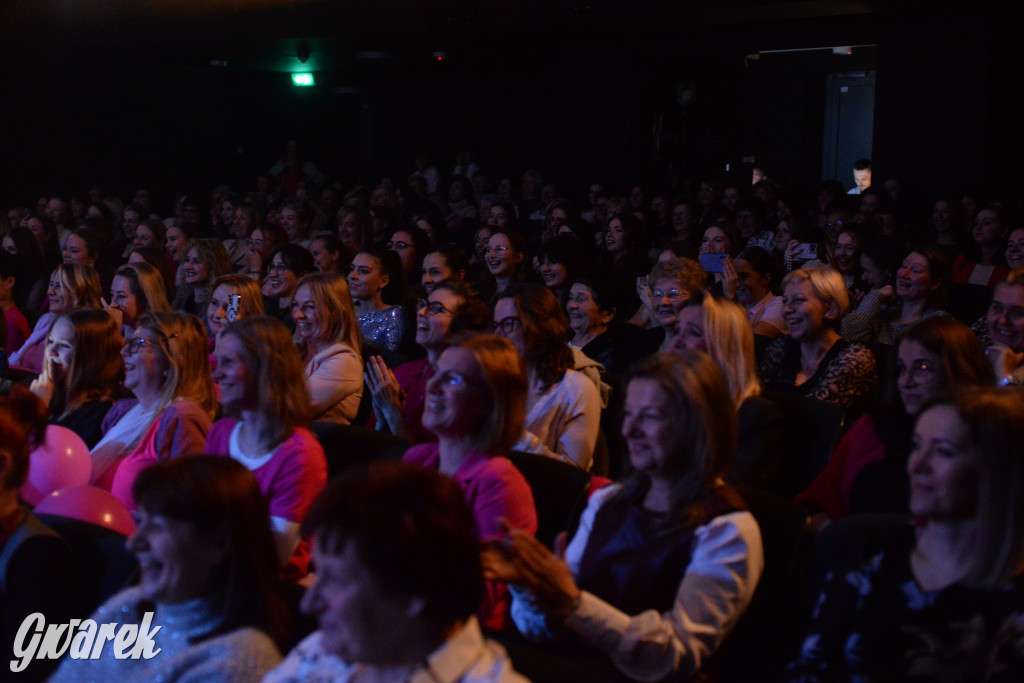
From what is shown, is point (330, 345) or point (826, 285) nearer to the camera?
point (826, 285)

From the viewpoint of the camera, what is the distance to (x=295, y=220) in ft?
24.7

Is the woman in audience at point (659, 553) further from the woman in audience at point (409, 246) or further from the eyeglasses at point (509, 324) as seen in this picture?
the woman in audience at point (409, 246)

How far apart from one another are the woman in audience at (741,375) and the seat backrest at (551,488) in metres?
0.58

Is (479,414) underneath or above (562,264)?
underneath

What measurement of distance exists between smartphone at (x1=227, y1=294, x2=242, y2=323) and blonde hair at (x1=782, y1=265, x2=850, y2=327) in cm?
220

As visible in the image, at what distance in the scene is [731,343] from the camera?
9.89 feet

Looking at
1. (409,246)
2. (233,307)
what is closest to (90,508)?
(233,307)

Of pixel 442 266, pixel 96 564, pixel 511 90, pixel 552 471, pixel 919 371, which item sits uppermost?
pixel 511 90

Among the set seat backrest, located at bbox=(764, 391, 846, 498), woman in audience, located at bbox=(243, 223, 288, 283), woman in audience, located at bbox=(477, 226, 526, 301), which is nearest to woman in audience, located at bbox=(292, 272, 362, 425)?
seat backrest, located at bbox=(764, 391, 846, 498)

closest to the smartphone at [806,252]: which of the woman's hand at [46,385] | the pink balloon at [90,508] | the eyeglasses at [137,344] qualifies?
the eyeglasses at [137,344]

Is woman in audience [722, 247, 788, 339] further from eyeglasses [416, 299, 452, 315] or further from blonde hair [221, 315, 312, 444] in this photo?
blonde hair [221, 315, 312, 444]

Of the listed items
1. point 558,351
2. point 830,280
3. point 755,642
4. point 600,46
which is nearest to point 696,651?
point 755,642

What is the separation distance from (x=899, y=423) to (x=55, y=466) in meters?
2.22

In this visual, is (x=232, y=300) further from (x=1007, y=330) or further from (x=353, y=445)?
(x=1007, y=330)
